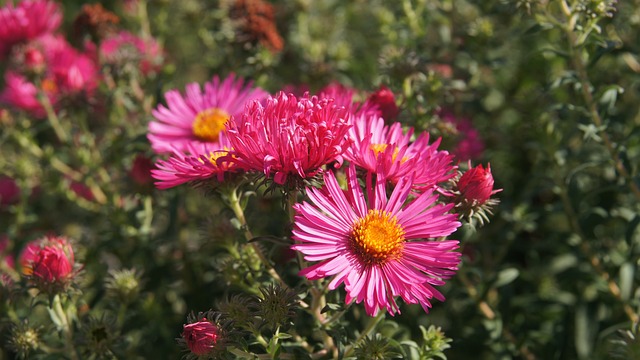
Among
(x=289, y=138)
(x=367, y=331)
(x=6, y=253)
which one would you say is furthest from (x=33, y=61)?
(x=367, y=331)

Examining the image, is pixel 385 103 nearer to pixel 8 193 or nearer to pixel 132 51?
pixel 132 51

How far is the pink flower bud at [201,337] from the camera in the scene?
43.1 inches

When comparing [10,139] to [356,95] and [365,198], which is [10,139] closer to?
[356,95]

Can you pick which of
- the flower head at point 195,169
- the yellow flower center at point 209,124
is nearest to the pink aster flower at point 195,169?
the flower head at point 195,169

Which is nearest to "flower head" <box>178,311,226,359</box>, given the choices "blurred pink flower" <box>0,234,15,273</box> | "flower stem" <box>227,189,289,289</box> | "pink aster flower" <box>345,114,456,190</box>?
"flower stem" <box>227,189,289,289</box>

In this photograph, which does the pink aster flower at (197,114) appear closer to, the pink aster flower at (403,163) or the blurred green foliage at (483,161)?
the blurred green foliage at (483,161)

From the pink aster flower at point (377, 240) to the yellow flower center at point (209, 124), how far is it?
20.8 inches

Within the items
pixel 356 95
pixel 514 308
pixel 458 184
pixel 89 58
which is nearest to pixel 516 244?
pixel 514 308

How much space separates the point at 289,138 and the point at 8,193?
1.85 m

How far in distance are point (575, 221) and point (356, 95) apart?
763 mm

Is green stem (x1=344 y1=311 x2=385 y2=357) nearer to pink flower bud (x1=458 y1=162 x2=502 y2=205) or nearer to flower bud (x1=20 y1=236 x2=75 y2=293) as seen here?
pink flower bud (x1=458 y1=162 x2=502 y2=205)

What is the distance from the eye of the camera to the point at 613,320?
191cm

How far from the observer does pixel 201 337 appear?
1096 millimetres

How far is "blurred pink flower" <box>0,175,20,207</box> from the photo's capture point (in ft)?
8.11
